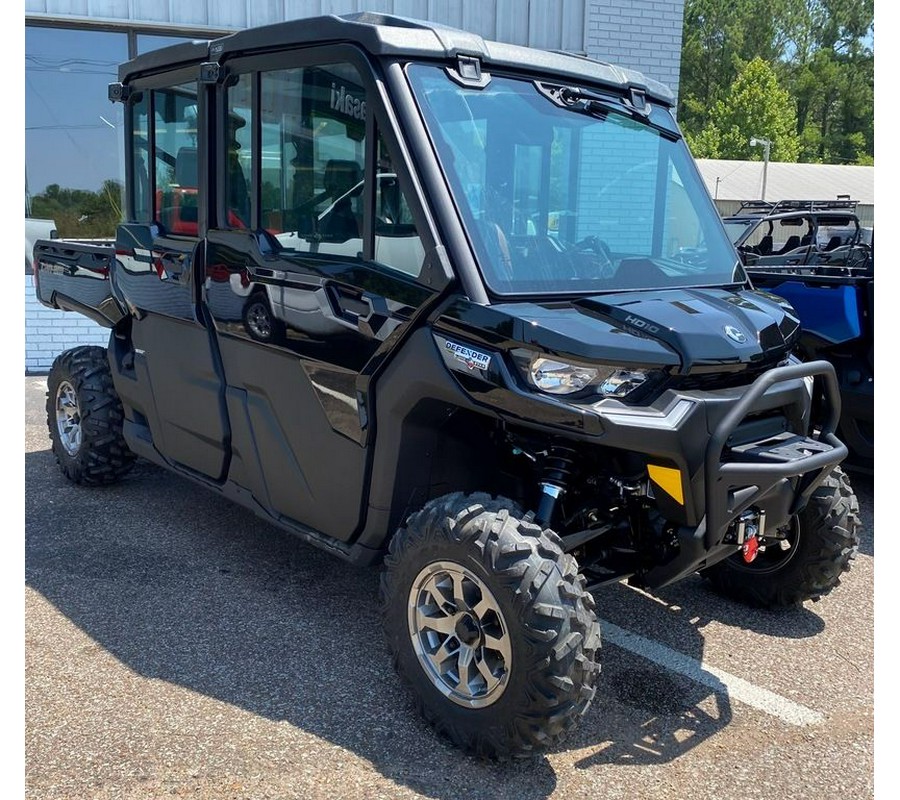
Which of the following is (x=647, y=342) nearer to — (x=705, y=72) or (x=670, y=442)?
(x=670, y=442)

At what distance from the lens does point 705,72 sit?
6906 cm

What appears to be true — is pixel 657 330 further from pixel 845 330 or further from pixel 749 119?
pixel 749 119

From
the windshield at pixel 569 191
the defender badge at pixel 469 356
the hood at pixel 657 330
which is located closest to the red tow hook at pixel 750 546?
the hood at pixel 657 330

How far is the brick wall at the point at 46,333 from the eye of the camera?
9.95 m

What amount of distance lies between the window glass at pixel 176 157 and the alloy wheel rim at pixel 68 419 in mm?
1584

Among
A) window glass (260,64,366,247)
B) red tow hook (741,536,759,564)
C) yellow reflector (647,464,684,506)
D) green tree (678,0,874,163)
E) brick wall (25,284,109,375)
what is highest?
green tree (678,0,874,163)

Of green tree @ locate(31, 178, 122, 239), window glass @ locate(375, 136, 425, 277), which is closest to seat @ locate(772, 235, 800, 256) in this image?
green tree @ locate(31, 178, 122, 239)

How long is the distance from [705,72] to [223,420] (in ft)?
233

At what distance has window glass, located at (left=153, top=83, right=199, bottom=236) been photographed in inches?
180

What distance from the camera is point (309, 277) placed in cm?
385

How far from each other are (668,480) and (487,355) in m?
0.70

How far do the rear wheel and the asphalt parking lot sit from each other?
68cm

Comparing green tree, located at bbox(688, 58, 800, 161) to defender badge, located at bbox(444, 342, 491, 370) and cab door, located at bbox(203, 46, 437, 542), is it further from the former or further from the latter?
defender badge, located at bbox(444, 342, 491, 370)

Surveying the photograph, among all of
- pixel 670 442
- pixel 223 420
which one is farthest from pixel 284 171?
pixel 670 442
